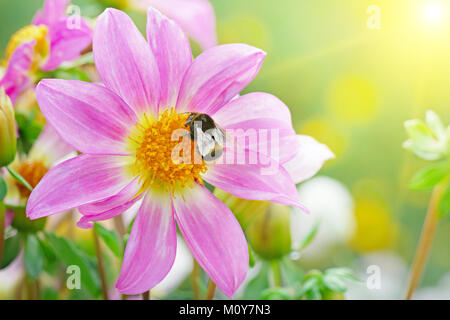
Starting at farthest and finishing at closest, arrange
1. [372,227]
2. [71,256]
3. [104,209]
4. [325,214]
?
[372,227] → [325,214] → [71,256] → [104,209]

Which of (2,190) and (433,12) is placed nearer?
(2,190)

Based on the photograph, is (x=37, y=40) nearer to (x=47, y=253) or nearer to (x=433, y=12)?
(x=47, y=253)

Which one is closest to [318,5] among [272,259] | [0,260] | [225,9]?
[225,9]

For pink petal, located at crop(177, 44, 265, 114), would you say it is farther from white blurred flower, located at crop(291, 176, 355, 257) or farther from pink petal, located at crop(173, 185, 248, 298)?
white blurred flower, located at crop(291, 176, 355, 257)

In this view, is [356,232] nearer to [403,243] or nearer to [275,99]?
[403,243]

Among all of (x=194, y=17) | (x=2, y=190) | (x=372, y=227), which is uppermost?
(x=194, y=17)

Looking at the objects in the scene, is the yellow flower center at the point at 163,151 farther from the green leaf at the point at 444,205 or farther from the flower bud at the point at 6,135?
the green leaf at the point at 444,205

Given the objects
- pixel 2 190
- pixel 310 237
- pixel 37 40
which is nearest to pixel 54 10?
pixel 37 40
